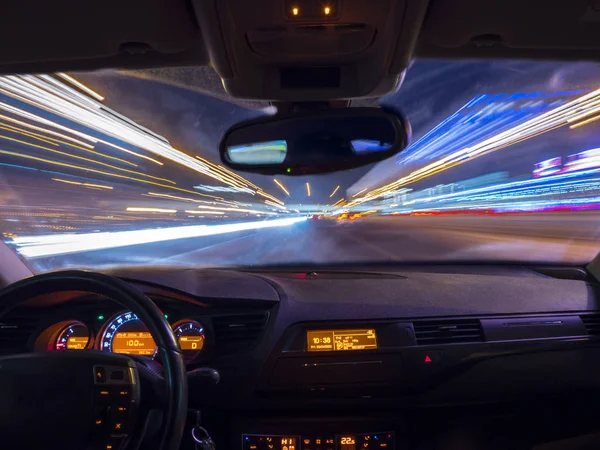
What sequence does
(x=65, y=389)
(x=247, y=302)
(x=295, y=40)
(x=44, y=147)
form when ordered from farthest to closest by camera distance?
(x=44, y=147), (x=247, y=302), (x=295, y=40), (x=65, y=389)

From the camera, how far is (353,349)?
3641 mm

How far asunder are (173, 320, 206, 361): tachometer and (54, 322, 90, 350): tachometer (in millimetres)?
576

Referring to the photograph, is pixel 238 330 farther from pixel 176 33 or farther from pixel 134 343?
pixel 176 33

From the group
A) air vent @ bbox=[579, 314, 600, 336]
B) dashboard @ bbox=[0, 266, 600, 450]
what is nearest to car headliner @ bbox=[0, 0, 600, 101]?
dashboard @ bbox=[0, 266, 600, 450]

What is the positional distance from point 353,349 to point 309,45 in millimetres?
1986

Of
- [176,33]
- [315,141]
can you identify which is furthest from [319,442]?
[176,33]

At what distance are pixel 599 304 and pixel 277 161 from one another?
8.73 feet

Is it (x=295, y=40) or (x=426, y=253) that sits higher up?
(x=295, y=40)

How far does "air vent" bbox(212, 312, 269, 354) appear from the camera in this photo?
11.8 ft

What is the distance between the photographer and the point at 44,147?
8.84 m

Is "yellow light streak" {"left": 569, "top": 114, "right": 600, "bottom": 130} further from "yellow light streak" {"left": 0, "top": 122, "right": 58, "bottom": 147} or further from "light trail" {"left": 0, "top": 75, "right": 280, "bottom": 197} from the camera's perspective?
"yellow light streak" {"left": 0, "top": 122, "right": 58, "bottom": 147}

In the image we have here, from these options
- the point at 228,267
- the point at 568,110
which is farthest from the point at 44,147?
the point at 568,110

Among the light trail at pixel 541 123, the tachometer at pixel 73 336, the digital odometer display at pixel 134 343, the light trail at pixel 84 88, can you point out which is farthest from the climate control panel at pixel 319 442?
the light trail at pixel 541 123

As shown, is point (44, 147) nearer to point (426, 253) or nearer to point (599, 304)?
point (426, 253)
